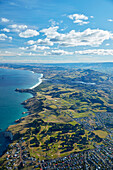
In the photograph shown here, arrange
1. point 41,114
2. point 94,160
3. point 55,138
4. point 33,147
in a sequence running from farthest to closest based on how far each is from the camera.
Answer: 1. point 41,114
2. point 55,138
3. point 33,147
4. point 94,160

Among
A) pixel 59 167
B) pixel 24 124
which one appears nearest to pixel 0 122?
pixel 24 124

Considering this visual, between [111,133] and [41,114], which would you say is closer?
[111,133]

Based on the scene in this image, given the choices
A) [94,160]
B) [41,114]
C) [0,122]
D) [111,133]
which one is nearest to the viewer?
[94,160]

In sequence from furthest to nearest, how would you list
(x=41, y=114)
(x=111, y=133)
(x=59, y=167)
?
1. (x=41, y=114)
2. (x=111, y=133)
3. (x=59, y=167)

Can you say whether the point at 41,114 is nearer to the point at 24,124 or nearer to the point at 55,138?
the point at 24,124

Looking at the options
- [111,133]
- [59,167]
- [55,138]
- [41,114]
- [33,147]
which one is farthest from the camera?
[41,114]

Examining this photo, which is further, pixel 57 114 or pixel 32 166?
pixel 57 114

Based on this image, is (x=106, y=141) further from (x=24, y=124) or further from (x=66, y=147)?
(x=24, y=124)

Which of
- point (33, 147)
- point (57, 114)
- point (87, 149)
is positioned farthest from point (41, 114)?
point (87, 149)
